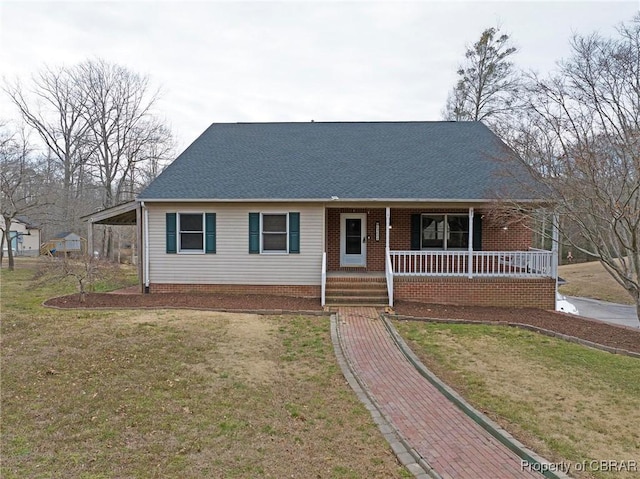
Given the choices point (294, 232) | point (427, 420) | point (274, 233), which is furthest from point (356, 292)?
point (427, 420)

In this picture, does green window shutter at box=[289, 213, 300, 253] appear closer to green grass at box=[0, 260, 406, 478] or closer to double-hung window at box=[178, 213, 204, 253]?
double-hung window at box=[178, 213, 204, 253]

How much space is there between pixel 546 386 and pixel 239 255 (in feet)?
29.8

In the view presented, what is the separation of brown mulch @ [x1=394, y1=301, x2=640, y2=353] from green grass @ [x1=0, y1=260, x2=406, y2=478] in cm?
365

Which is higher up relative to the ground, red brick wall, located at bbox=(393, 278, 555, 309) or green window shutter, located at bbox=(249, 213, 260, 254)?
green window shutter, located at bbox=(249, 213, 260, 254)

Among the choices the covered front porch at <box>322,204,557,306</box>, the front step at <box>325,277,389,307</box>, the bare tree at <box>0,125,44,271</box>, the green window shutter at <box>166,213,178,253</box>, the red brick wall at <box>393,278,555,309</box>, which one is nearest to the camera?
the front step at <box>325,277,389,307</box>

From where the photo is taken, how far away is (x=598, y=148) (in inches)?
349

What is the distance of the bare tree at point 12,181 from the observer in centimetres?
2250

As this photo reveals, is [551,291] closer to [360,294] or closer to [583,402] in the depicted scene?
[360,294]

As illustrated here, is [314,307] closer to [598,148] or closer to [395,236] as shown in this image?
[395,236]

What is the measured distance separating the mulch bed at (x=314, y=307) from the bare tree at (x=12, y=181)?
14.8 m

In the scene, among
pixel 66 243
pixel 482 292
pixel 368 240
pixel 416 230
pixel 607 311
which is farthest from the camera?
pixel 66 243

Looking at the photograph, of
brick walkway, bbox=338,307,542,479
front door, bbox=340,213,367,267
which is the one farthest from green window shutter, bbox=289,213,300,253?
brick walkway, bbox=338,307,542,479

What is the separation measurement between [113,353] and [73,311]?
443 cm

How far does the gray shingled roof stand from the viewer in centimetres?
1225
